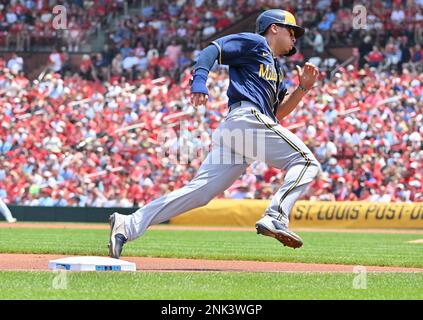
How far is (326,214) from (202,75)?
1498cm

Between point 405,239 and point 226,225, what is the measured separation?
6.48 m

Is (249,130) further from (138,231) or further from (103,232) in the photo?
(103,232)

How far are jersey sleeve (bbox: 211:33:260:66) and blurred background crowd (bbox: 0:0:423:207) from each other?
48.7ft

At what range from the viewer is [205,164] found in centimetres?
902

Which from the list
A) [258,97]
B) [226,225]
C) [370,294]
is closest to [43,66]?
[226,225]

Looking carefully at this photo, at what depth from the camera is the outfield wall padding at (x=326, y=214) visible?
22.6 m

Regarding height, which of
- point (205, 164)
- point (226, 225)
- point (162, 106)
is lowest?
point (226, 225)

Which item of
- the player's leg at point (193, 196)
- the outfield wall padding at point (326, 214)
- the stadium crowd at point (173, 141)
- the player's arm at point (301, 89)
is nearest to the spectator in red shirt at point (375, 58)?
the stadium crowd at point (173, 141)

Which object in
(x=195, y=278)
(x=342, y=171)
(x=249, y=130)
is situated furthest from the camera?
(x=342, y=171)

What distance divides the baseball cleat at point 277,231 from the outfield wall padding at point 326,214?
14.5 m

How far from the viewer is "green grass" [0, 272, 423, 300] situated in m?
6.79

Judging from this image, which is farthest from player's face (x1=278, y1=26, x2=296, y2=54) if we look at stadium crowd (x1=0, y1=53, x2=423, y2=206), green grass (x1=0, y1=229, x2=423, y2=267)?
stadium crowd (x1=0, y1=53, x2=423, y2=206)

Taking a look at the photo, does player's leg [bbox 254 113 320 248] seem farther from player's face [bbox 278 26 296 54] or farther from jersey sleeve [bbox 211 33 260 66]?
player's face [bbox 278 26 296 54]

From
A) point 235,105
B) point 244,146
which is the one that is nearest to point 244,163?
point 244,146
